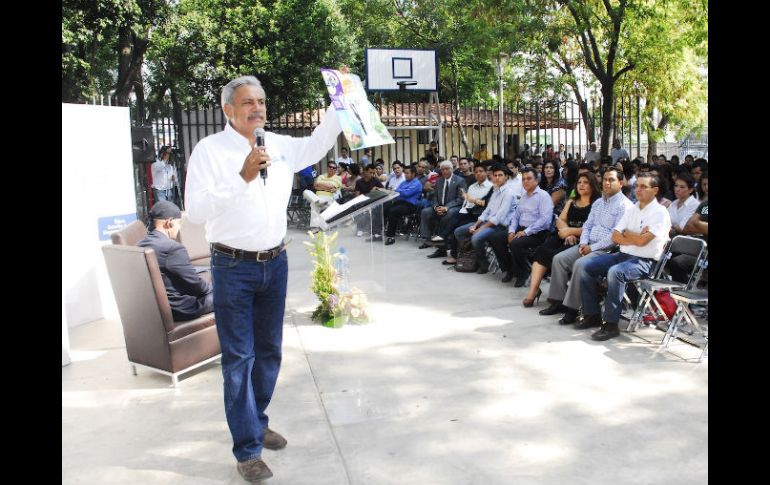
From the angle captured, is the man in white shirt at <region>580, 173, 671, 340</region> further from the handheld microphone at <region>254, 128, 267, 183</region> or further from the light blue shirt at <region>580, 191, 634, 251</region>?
the handheld microphone at <region>254, 128, 267, 183</region>

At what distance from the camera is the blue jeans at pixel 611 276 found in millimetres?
5461

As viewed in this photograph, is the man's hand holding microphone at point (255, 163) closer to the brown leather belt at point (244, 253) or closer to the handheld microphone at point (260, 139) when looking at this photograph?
the handheld microphone at point (260, 139)

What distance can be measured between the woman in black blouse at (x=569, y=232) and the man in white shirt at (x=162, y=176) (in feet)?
31.4

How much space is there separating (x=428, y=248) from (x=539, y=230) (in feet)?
10.2

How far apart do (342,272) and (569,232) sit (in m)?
2.29

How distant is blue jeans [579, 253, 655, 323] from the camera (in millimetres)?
5461

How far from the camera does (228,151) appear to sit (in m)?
3.27

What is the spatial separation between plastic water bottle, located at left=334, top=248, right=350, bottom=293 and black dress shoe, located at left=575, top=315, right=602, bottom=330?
2041 millimetres

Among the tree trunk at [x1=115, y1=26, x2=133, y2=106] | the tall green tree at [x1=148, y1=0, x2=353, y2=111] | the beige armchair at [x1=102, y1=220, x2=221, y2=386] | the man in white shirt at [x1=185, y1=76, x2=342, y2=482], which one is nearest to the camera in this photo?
the man in white shirt at [x1=185, y1=76, x2=342, y2=482]

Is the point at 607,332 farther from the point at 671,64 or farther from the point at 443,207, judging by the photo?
the point at 671,64

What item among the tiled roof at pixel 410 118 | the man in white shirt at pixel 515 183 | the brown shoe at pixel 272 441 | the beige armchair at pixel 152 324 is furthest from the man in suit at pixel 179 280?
the tiled roof at pixel 410 118

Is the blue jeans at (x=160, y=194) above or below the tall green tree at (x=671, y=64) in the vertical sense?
below

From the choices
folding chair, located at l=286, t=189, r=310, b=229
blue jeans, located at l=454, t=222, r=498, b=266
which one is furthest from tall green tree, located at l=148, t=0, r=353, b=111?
blue jeans, located at l=454, t=222, r=498, b=266
